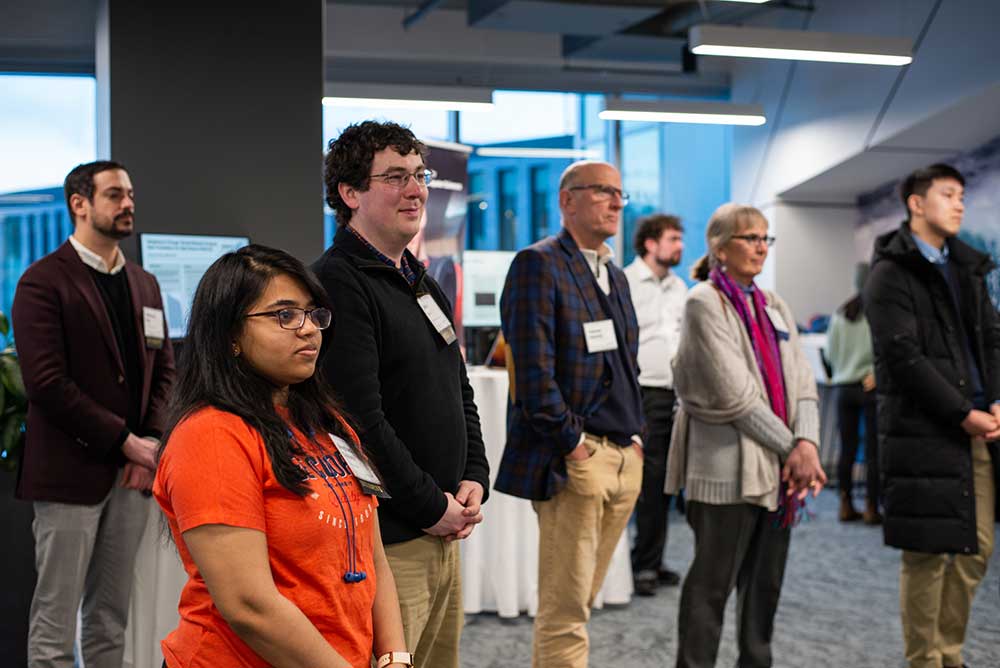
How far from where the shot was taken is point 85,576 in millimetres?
2947

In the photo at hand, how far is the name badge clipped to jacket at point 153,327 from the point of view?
312 centimetres

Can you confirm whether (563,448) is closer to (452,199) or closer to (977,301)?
(977,301)

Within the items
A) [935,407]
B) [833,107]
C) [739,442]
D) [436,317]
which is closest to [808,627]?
→ [935,407]

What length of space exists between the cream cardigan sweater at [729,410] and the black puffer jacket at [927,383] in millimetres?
342

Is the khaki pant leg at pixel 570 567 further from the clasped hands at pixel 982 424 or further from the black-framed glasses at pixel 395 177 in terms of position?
the clasped hands at pixel 982 424

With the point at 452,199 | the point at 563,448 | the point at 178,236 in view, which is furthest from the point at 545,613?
the point at 452,199

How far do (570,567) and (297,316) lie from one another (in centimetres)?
153

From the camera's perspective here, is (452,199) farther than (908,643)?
Yes

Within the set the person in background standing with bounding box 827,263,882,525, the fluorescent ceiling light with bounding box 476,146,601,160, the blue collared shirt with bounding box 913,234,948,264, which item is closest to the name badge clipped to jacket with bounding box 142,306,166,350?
the blue collared shirt with bounding box 913,234,948,264

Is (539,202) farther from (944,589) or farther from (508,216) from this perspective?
(944,589)

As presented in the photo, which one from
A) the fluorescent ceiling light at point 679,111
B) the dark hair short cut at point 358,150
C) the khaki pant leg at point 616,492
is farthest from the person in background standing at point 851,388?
the dark hair short cut at point 358,150

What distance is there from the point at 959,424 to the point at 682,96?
8.37 m

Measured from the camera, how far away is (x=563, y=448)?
9.09 feet

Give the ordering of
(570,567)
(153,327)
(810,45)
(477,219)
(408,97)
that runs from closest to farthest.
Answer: (570,567), (153,327), (810,45), (408,97), (477,219)
